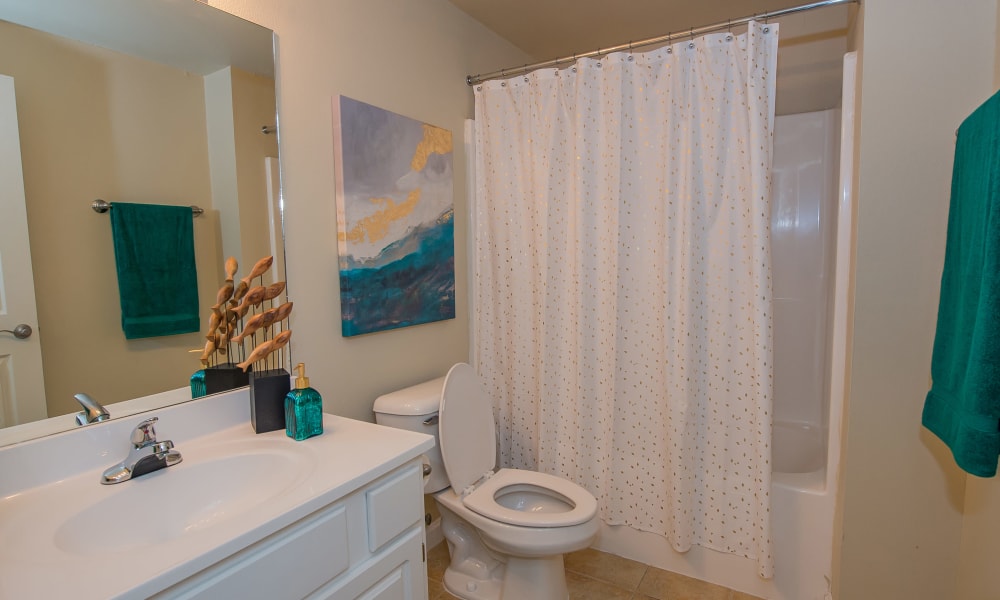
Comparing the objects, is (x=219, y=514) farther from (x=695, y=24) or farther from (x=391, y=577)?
(x=695, y=24)

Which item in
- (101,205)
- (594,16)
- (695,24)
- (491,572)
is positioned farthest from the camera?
(695,24)

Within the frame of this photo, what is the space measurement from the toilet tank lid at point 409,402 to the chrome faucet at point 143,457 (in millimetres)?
714

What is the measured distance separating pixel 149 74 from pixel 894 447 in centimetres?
238

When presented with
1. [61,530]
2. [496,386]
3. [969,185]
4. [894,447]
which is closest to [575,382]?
[496,386]

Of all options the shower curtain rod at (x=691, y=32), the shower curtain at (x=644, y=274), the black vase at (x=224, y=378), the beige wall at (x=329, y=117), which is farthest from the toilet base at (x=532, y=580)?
the shower curtain rod at (x=691, y=32)

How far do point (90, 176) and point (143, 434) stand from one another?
612 millimetres

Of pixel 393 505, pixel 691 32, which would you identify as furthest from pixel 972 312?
pixel 393 505

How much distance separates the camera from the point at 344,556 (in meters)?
1.04

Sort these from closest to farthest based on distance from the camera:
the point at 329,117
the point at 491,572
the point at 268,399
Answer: the point at 268,399 → the point at 329,117 → the point at 491,572

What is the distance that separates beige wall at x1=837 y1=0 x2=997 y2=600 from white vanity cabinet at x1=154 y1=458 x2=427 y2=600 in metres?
1.40

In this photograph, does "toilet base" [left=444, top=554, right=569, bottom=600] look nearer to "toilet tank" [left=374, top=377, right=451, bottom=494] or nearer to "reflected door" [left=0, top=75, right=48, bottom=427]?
"toilet tank" [left=374, top=377, right=451, bottom=494]

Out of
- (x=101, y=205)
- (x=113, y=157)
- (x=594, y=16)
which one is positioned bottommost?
(x=101, y=205)

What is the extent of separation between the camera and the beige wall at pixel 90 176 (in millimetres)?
1029

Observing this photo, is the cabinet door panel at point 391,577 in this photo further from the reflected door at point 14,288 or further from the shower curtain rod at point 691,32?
the shower curtain rod at point 691,32
